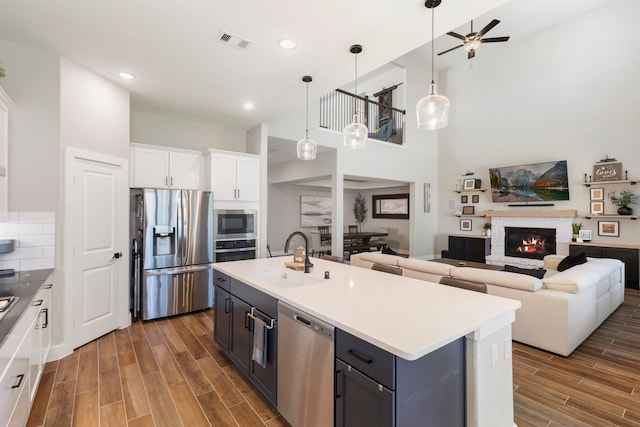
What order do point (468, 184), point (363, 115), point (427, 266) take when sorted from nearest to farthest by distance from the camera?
point (427, 266) < point (363, 115) < point (468, 184)

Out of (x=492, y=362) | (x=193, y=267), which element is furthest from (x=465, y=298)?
(x=193, y=267)

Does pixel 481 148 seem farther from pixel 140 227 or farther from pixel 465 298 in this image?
pixel 140 227

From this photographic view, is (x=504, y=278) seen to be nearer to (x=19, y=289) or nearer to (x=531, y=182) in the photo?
(x=19, y=289)

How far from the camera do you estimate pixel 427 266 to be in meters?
3.91

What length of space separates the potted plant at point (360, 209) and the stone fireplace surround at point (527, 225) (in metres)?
4.71

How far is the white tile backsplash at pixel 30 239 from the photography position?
2.68 metres

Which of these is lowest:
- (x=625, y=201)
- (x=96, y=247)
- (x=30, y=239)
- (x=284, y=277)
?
(x=284, y=277)

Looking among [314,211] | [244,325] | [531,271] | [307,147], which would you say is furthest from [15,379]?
[314,211]

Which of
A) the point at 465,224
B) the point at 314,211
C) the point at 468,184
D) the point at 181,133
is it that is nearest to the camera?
the point at 181,133

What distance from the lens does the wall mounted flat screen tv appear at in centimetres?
678

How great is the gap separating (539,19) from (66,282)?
382 inches

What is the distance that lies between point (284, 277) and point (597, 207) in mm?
7048

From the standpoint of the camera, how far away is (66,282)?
9.78 ft

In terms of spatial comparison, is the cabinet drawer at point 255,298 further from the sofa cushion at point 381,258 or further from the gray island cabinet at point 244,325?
the sofa cushion at point 381,258
